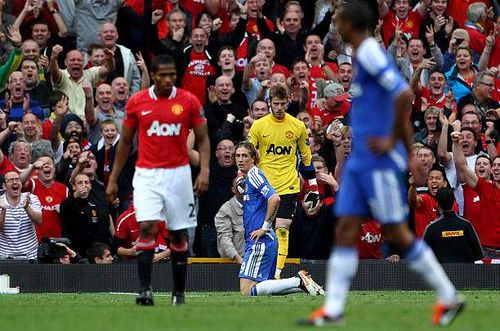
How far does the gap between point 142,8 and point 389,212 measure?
1468cm

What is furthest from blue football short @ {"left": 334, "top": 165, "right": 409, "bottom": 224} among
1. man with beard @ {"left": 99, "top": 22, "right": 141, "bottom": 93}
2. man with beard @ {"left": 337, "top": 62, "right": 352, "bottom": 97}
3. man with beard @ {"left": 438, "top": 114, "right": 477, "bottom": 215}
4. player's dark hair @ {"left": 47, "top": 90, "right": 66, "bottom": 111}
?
man with beard @ {"left": 99, "top": 22, "right": 141, "bottom": 93}

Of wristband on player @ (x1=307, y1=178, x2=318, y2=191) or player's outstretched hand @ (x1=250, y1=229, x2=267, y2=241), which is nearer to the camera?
player's outstretched hand @ (x1=250, y1=229, x2=267, y2=241)

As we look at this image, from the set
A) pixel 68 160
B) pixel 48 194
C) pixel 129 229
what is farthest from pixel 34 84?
pixel 129 229

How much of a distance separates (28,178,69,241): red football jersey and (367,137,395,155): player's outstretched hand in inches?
412

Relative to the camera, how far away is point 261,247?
16859 millimetres

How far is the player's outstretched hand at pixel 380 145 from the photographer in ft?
32.6

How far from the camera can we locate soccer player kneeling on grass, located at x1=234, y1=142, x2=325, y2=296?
654 inches

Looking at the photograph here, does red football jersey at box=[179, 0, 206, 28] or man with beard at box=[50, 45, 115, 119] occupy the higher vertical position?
red football jersey at box=[179, 0, 206, 28]

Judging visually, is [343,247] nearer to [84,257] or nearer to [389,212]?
[389,212]

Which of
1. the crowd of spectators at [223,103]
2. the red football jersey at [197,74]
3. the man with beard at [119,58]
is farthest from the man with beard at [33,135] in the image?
the red football jersey at [197,74]

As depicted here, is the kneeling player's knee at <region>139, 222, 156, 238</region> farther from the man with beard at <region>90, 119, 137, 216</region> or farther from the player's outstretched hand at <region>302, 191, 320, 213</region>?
the man with beard at <region>90, 119, 137, 216</region>

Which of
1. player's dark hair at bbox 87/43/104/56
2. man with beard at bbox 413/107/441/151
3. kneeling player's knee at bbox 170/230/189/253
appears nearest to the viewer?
kneeling player's knee at bbox 170/230/189/253

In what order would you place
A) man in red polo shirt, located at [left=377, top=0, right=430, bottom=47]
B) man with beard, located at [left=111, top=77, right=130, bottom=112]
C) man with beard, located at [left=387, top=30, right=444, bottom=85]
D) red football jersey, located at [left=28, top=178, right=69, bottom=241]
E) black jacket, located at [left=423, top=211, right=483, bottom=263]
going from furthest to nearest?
man in red polo shirt, located at [left=377, top=0, right=430, bottom=47] → man with beard, located at [left=387, top=30, right=444, bottom=85] → man with beard, located at [left=111, top=77, right=130, bottom=112] → red football jersey, located at [left=28, top=178, right=69, bottom=241] → black jacket, located at [left=423, top=211, right=483, bottom=263]

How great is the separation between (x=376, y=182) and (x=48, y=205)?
1058cm
